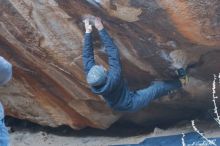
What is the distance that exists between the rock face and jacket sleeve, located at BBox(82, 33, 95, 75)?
0.17 m

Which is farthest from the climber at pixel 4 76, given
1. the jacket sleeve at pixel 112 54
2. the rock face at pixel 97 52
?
the jacket sleeve at pixel 112 54

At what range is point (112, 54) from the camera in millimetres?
4004

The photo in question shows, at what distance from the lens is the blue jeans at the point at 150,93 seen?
4156mm

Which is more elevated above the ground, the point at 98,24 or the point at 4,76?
the point at 4,76

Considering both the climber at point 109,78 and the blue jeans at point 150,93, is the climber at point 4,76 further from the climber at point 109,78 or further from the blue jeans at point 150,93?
the blue jeans at point 150,93

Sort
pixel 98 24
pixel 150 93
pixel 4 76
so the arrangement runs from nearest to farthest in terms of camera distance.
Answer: pixel 4 76 < pixel 98 24 < pixel 150 93

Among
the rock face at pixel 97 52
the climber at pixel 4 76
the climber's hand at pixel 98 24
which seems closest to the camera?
the climber at pixel 4 76

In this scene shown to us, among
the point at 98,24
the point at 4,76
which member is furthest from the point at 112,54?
the point at 4,76

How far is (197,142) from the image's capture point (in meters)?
4.47

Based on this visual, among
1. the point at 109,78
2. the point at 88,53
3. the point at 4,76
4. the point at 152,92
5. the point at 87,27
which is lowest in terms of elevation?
the point at 152,92

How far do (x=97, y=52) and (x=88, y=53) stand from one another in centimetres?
26

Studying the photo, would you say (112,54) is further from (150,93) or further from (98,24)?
(150,93)

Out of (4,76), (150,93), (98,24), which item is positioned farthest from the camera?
(150,93)

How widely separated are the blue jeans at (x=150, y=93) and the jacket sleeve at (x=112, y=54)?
28 cm
